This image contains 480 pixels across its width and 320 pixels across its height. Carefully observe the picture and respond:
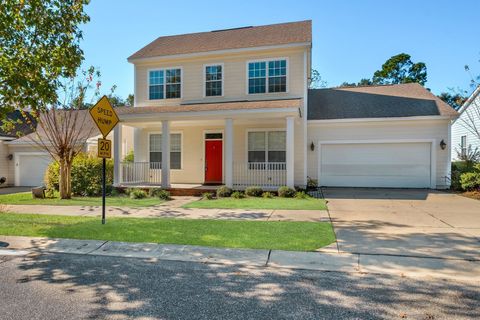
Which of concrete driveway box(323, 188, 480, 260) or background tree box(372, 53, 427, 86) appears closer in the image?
concrete driveway box(323, 188, 480, 260)

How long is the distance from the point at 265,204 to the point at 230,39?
9.83 metres

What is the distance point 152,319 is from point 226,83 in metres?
13.4

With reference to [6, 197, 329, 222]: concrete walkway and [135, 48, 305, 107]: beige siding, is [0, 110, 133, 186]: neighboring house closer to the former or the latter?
[135, 48, 305, 107]: beige siding

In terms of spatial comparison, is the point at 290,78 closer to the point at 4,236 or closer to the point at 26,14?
the point at 26,14

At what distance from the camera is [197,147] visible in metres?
15.9

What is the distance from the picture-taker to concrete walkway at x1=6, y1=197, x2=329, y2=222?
8.61 m

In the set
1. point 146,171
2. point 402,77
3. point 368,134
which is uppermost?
point 402,77

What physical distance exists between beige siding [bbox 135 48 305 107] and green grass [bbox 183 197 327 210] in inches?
221

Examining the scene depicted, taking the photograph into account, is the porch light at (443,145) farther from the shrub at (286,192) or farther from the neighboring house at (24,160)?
the neighboring house at (24,160)

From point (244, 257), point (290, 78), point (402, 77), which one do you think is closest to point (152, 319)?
point (244, 257)

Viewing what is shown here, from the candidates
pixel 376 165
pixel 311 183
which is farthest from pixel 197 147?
pixel 376 165

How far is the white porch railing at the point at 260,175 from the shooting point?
46.3ft

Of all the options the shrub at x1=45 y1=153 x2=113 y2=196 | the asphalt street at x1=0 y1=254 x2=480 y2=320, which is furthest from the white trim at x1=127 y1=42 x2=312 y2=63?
the asphalt street at x1=0 y1=254 x2=480 y2=320

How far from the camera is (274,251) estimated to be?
220 inches
